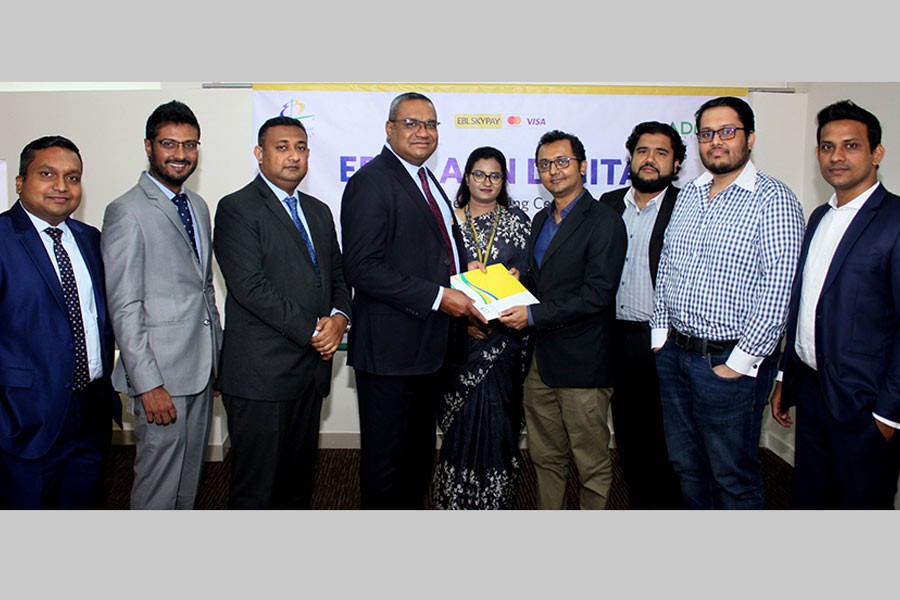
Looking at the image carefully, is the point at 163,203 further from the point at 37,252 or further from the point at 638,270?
the point at 638,270

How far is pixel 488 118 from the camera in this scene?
4266mm

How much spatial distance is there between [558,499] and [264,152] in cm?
207

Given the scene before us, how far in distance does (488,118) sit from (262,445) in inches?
106

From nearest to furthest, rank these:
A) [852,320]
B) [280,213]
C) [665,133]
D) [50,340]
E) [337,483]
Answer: [852,320]
[50,340]
[280,213]
[665,133]
[337,483]

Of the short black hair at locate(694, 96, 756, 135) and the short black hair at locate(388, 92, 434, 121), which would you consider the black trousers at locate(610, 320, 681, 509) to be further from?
the short black hair at locate(388, 92, 434, 121)

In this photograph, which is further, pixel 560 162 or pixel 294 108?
pixel 294 108

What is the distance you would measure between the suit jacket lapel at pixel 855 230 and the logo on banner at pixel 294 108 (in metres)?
3.22

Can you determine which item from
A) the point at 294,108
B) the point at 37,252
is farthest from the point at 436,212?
the point at 294,108

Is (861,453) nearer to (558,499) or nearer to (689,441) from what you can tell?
(689,441)

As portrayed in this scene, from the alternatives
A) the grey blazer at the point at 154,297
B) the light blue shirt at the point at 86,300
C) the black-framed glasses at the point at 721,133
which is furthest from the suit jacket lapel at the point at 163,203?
the black-framed glasses at the point at 721,133

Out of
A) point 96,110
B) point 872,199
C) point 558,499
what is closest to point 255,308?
point 558,499

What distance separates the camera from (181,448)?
2.52 m

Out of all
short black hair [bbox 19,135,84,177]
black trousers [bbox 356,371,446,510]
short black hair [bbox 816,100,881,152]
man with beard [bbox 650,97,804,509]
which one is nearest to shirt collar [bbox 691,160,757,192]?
man with beard [bbox 650,97,804,509]

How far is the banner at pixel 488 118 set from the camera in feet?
13.8
